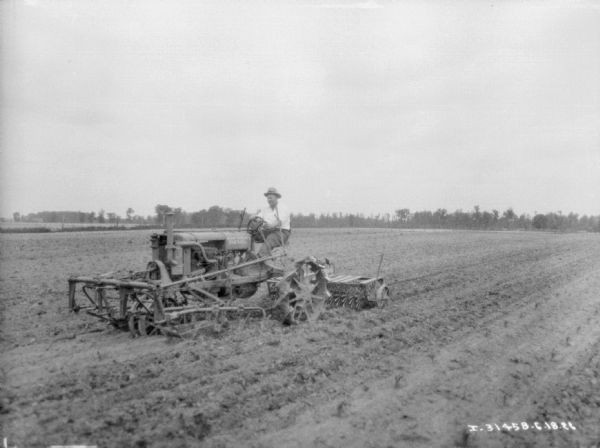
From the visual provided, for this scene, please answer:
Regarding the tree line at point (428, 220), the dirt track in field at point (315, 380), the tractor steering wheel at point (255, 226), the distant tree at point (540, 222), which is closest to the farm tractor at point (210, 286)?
the tractor steering wheel at point (255, 226)

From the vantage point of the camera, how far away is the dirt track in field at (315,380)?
362 centimetres

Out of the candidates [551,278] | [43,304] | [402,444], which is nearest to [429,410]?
[402,444]

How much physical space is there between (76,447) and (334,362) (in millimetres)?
2823

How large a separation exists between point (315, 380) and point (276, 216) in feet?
11.8

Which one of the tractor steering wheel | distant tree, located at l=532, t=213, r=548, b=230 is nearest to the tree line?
distant tree, located at l=532, t=213, r=548, b=230

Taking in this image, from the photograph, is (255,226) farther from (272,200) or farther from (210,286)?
(210,286)

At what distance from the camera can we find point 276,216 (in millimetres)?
7684

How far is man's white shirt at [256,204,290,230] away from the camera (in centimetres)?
766

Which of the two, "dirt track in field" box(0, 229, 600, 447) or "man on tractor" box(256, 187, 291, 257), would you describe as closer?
"dirt track in field" box(0, 229, 600, 447)

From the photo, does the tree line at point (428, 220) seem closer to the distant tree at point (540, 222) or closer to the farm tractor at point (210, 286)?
the distant tree at point (540, 222)

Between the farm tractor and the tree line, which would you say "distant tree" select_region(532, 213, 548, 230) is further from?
the farm tractor

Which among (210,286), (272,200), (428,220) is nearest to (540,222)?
(428,220)

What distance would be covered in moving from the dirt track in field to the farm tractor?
30 cm

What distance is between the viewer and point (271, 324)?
A: 6.75 meters
